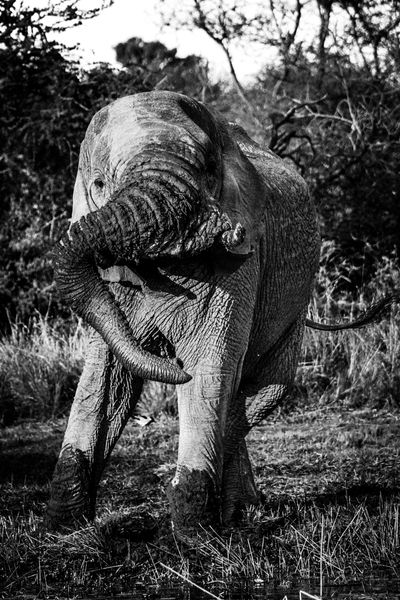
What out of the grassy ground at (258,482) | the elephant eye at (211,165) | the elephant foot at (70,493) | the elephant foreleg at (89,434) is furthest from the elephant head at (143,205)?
the grassy ground at (258,482)

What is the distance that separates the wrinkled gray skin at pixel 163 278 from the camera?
514 cm

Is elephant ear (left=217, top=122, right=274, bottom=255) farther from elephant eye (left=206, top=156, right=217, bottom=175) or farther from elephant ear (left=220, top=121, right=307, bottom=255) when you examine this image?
elephant eye (left=206, top=156, right=217, bottom=175)

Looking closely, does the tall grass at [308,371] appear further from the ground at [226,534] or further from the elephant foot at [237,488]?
the elephant foot at [237,488]

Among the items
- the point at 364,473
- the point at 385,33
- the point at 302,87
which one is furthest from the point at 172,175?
the point at 302,87

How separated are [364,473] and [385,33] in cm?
1070

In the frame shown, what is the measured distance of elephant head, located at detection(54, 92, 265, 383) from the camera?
5.09 m

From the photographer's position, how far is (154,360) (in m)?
5.26

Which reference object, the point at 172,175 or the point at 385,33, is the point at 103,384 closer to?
the point at 172,175

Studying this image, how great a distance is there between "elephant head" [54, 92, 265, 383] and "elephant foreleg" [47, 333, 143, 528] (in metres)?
0.45

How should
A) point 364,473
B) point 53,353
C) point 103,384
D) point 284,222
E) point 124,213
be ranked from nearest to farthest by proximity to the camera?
point 124,213 → point 103,384 → point 284,222 → point 364,473 → point 53,353

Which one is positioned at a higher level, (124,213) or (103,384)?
(124,213)

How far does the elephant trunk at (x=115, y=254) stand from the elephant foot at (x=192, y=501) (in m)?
0.46

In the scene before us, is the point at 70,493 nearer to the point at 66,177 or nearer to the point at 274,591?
the point at 274,591

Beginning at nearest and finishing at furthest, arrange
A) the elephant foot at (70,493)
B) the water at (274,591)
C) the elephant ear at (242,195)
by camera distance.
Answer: the water at (274,591) → the elephant ear at (242,195) → the elephant foot at (70,493)
